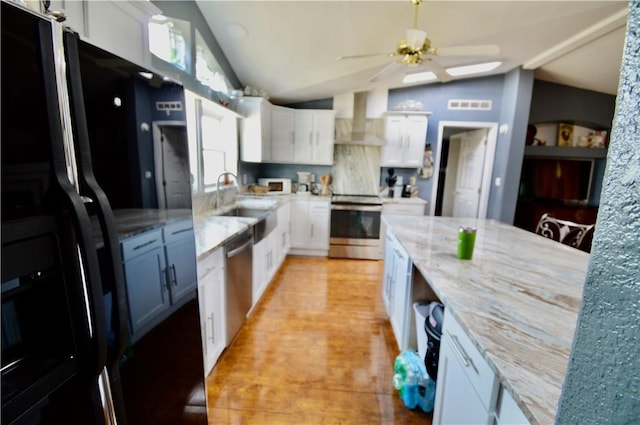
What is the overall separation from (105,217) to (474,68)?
4856 mm

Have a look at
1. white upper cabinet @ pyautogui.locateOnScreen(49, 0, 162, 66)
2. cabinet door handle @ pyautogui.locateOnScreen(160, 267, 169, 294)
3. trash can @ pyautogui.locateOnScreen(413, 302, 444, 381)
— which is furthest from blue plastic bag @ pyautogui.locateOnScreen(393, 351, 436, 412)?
white upper cabinet @ pyautogui.locateOnScreen(49, 0, 162, 66)

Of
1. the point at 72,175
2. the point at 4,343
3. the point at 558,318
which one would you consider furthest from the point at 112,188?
the point at 558,318

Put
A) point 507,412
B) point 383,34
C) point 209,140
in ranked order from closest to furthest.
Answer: point 507,412, point 383,34, point 209,140

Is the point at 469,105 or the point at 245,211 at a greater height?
the point at 469,105

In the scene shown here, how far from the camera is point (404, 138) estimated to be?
4.41 meters

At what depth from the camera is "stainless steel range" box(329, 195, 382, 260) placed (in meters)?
4.12

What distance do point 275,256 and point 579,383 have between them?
313 cm

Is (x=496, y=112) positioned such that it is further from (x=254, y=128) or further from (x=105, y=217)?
(x=105, y=217)

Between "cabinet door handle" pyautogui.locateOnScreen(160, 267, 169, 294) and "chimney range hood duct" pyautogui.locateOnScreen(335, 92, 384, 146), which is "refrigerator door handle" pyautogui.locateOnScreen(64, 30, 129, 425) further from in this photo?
"chimney range hood duct" pyautogui.locateOnScreen(335, 92, 384, 146)

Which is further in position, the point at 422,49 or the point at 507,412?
the point at 422,49

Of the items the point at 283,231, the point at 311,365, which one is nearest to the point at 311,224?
the point at 283,231

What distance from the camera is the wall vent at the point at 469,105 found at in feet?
14.5

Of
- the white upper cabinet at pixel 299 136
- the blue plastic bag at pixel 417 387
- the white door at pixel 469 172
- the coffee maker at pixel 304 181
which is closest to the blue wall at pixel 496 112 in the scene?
the white door at pixel 469 172

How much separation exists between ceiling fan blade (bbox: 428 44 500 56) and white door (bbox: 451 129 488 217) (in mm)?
2732
